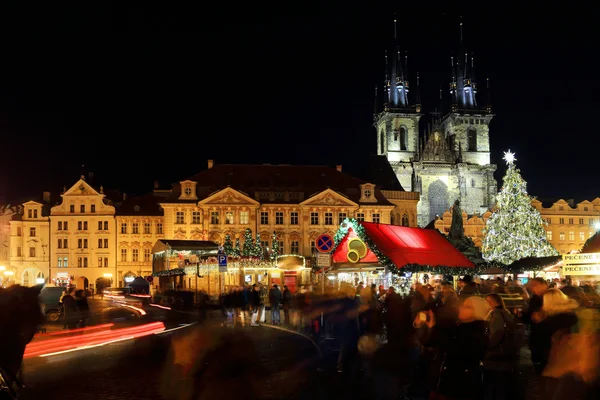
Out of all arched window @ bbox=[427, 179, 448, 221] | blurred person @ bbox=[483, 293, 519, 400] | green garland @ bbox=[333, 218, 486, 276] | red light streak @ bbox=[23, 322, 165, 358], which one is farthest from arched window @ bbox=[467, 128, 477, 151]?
blurred person @ bbox=[483, 293, 519, 400]

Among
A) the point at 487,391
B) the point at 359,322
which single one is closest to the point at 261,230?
the point at 359,322

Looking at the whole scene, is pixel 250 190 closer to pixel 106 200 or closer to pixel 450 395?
pixel 106 200

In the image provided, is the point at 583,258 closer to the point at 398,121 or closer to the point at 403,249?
the point at 403,249

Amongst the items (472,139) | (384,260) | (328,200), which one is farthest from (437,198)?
(384,260)

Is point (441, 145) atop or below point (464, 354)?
atop

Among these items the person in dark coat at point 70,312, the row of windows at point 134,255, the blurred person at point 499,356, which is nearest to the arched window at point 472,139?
the row of windows at point 134,255

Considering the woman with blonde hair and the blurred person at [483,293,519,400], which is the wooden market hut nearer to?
the blurred person at [483,293,519,400]

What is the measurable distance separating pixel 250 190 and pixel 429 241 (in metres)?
47.6

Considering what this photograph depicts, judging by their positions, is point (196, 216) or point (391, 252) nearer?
point (391, 252)

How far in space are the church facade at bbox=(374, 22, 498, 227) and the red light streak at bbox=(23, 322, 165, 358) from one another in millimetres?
72922

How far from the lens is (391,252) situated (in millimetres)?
24484

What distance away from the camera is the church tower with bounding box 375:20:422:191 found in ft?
316

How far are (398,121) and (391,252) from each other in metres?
75.7

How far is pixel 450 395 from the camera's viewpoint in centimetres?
741
